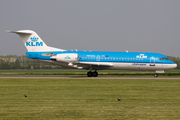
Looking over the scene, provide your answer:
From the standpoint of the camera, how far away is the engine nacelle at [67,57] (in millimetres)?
36438

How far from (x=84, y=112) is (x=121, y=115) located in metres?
1.60

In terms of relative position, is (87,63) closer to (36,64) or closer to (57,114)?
(57,114)

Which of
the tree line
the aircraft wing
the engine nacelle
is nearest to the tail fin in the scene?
the engine nacelle

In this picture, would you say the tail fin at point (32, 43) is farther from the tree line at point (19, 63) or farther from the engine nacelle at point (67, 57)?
the tree line at point (19, 63)

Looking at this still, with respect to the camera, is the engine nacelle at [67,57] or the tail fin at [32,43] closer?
the engine nacelle at [67,57]

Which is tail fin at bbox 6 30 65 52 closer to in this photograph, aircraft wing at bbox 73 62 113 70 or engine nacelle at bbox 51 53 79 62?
engine nacelle at bbox 51 53 79 62

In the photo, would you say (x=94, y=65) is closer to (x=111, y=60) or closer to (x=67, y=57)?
(x=111, y=60)

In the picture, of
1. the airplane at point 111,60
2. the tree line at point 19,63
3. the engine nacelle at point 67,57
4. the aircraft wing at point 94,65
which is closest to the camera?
the engine nacelle at point 67,57

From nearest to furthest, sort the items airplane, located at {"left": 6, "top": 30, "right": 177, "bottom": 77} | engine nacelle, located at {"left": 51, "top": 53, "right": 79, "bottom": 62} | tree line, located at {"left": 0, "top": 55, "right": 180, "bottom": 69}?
engine nacelle, located at {"left": 51, "top": 53, "right": 79, "bottom": 62}
airplane, located at {"left": 6, "top": 30, "right": 177, "bottom": 77}
tree line, located at {"left": 0, "top": 55, "right": 180, "bottom": 69}

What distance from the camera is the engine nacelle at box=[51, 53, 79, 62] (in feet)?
120

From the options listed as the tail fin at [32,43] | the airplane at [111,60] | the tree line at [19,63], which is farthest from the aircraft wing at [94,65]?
the tree line at [19,63]

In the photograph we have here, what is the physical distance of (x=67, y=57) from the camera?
1443 inches

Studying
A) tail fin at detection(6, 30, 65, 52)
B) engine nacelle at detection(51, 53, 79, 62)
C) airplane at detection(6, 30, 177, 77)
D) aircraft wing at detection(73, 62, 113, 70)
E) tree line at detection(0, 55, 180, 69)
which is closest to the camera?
engine nacelle at detection(51, 53, 79, 62)

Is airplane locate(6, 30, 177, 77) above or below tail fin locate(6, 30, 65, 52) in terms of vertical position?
below
